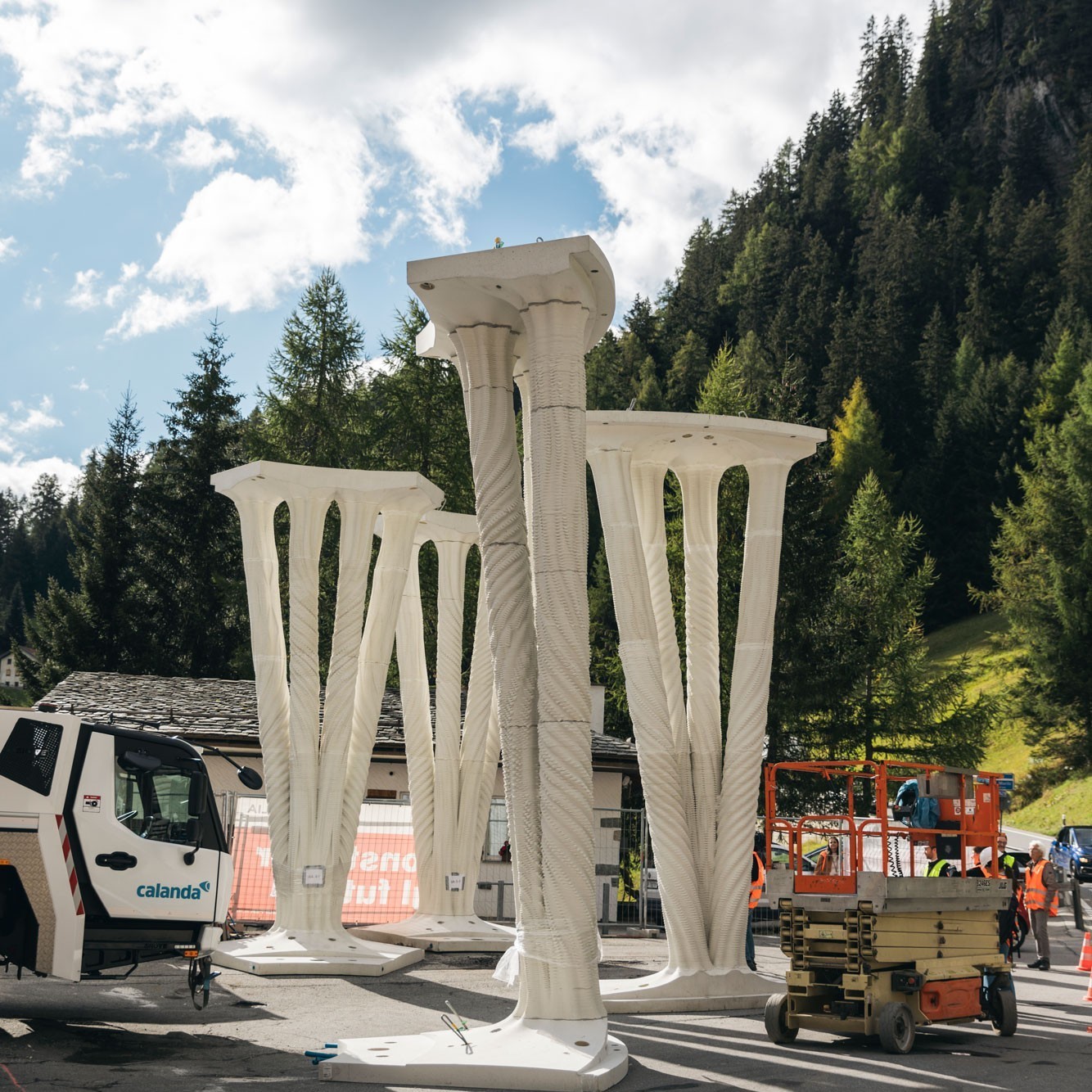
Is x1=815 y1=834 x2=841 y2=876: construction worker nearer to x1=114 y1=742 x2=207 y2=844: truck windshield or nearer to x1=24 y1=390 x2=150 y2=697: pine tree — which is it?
x1=114 y1=742 x2=207 y2=844: truck windshield

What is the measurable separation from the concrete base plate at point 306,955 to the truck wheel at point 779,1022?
19.3ft

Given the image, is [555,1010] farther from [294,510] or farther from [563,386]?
[294,510]

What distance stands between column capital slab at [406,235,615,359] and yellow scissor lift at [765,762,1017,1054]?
448 centimetres

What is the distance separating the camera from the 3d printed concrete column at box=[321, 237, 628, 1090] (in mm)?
9969

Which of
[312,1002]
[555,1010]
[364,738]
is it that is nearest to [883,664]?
[364,738]

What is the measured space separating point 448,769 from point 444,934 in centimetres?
247

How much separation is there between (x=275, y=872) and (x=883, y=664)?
22.1m

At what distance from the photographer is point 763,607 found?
1514cm

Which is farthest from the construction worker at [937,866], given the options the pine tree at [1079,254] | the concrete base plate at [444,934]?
the pine tree at [1079,254]

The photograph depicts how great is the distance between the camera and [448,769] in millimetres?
20000

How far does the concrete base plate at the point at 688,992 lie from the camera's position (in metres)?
13.5

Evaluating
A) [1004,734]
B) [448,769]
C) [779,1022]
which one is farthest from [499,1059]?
[1004,734]

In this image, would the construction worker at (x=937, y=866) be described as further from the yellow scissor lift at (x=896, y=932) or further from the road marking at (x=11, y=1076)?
the road marking at (x=11, y=1076)

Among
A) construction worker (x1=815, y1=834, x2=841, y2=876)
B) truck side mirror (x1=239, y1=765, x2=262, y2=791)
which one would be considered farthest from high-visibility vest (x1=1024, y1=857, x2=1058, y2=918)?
truck side mirror (x1=239, y1=765, x2=262, y2=791)
